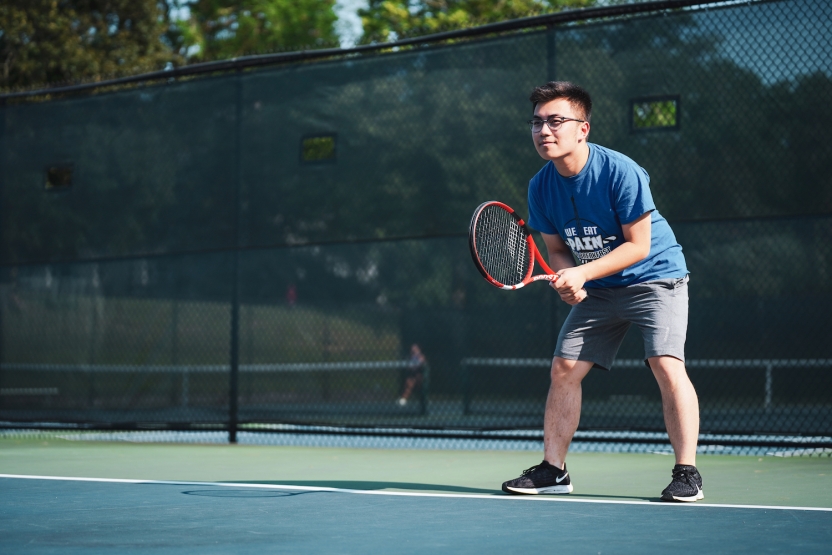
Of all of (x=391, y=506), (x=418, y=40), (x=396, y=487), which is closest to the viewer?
(x=391, y=506)

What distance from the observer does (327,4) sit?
79.0 ft

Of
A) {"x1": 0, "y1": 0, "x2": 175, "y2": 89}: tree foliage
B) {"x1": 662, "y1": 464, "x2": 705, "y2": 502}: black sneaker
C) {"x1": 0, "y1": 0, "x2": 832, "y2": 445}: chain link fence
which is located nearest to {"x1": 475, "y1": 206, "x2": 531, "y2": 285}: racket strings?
{"x1": 662, "y1": 464, "x2": 705, "y2": 502}: black sneaker

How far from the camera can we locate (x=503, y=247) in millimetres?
4148

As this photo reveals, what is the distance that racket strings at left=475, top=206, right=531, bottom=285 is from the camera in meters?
3.97

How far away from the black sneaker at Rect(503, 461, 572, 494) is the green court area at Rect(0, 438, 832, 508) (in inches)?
3.0

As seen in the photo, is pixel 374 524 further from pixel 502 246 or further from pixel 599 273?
pixel 502 246

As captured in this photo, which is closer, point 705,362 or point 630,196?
point 630,196

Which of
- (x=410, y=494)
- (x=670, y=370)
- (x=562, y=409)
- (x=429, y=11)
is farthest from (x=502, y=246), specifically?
(x=429, y=11)

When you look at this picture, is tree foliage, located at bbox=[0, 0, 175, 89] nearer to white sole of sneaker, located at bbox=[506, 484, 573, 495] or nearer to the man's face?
the man's face

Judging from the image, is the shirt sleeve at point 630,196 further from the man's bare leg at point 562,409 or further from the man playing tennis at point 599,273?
the man's bare leg at point 562,409

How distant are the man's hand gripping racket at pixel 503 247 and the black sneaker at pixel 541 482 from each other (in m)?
0.72

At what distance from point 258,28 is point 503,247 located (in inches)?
845

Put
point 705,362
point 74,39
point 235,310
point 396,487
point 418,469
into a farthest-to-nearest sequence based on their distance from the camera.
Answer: point 74,39
point 235,310
point 705,362
point 418,469
point 396,487

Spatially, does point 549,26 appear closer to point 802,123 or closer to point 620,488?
point 802,123
